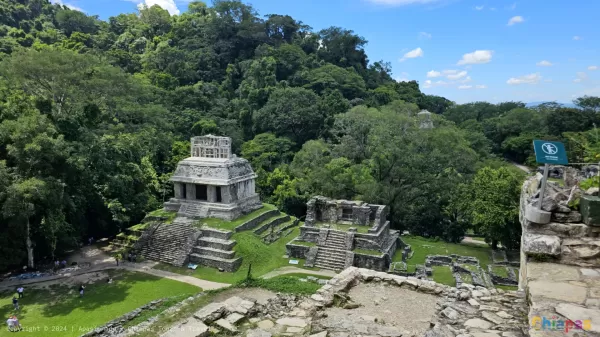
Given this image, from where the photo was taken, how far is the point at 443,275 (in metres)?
18.2

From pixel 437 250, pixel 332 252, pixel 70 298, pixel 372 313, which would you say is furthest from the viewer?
pixel 437 250

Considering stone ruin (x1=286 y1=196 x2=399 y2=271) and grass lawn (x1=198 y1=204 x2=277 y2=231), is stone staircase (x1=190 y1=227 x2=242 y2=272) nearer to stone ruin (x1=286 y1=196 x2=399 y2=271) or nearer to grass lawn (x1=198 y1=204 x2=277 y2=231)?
grass lawn (x1=198 y1=204 x2=277 y2=231)

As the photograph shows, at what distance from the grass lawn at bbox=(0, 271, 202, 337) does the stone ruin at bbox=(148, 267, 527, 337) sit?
830 cm

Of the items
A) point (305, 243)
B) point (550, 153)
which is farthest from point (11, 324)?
point (550, 153)

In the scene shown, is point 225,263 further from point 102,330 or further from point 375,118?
point 375,118

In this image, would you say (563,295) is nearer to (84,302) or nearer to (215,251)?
(84,302)

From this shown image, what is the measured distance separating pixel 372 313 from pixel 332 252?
1314 cm

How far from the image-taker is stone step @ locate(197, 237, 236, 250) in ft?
67.1

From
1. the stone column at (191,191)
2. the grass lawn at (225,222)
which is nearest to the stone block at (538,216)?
the grass lawn at (225,222)

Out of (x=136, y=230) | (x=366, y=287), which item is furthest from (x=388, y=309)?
(x=136, y=230)

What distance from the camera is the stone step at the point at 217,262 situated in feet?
63.7

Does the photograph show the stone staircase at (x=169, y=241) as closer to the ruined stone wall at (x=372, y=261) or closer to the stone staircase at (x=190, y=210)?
the stone staircase at (x=190, y=210)

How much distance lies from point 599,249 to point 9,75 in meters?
28.9

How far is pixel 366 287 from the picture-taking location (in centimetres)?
881
